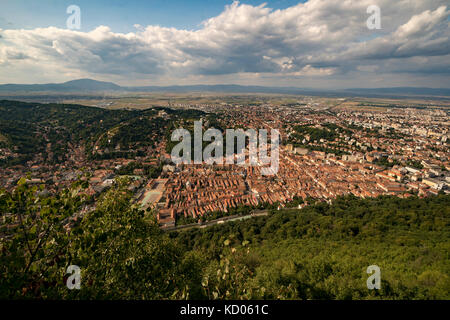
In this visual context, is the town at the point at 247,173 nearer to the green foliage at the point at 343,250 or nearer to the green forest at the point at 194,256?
the green foliage at the point at 343,250

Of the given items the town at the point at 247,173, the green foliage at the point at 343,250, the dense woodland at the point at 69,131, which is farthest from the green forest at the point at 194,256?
the dense woodland at the point at 69,131

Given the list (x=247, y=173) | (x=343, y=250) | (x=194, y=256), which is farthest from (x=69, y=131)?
(x=343, y=250)

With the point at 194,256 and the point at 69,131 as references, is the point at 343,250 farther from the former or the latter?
the point at 69,131

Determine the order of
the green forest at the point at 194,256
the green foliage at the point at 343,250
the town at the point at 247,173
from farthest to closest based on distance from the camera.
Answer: the town at the point at 247,173 → the green foliage at the point at 343,250 → the green forest at the point at 194,256

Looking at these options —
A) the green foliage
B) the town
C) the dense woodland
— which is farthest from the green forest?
the dense woodland

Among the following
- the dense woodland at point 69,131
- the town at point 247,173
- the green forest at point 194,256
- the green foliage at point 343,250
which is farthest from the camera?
the dense woodland at point 69,131

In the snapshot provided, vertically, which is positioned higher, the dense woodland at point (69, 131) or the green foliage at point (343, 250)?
the dense woodland at point (69, 131)
